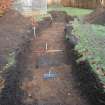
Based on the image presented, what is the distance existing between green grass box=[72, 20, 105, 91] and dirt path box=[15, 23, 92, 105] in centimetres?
81

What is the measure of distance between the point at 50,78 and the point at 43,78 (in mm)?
217

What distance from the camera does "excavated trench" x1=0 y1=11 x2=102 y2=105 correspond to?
25.2 feet

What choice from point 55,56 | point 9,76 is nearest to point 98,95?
point 9,76

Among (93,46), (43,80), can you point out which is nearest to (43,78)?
(43,80)

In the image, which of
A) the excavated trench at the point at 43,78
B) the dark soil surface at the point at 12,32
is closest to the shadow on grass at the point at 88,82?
the excavated trench at the point at 43,78

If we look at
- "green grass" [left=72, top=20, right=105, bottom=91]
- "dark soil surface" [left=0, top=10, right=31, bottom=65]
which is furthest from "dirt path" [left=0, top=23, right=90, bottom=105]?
"green grass" [left=72, top=20, right=105, bottom=91]

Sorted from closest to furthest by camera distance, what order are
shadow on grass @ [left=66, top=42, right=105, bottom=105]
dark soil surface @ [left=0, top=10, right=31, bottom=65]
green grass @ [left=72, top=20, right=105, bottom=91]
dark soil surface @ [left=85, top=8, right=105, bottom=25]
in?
shadow on grass @ [left=66, top=42, right=105, bottom=105] → green grass @ [left=72, top=20, right=105, bottom=91] → dark soil surface @ [left=0, top=10, right=31, bottom=65] → dark soil surface @ [left=85, top=8, right=105, bottom=25]

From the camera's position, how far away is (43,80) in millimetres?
9070

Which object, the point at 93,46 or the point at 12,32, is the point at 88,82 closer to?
the point at 93,46

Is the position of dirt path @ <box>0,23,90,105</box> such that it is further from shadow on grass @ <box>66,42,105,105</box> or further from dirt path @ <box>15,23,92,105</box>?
shadow on grass @ <box>66,42,105,105</box>

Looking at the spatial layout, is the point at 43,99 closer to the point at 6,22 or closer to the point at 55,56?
the point at 55,56

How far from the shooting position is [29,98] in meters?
7.91

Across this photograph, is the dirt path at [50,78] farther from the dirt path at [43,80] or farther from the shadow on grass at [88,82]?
the shadow on grass at [88,82]

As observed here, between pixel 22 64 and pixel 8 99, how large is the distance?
2.91m
